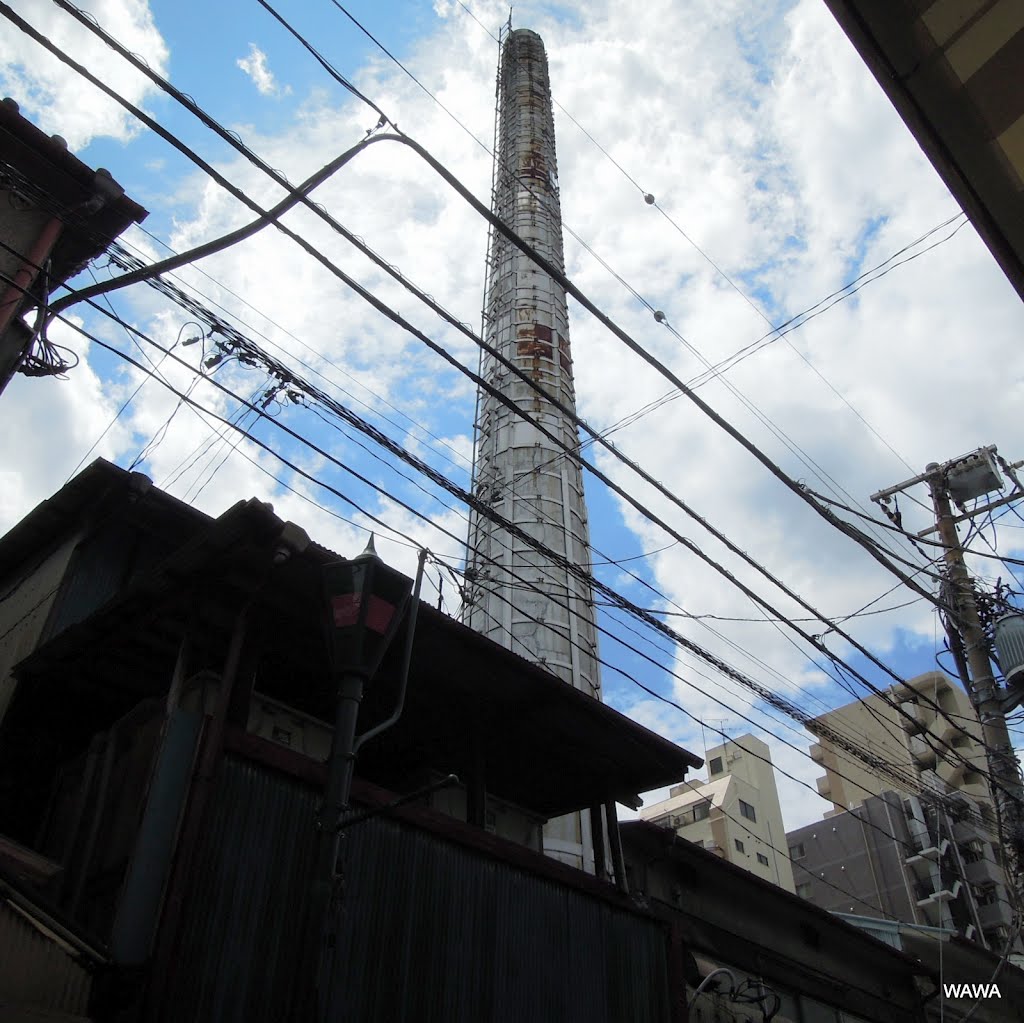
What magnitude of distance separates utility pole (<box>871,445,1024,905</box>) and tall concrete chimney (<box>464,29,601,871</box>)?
7.82 m

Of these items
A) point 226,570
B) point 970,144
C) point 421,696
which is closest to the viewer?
point 970,144

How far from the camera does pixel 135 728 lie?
28.2 feet

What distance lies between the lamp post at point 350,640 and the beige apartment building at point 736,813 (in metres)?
57.3

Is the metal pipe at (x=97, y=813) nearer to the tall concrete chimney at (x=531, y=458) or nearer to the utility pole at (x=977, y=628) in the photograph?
the tall concrete chimney at (x=531, y=458)

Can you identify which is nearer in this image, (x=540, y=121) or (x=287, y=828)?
(x=287, y=828)

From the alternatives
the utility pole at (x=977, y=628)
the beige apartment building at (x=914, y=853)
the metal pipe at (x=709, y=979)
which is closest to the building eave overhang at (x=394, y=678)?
the metal pipe at (x=709, y=979)

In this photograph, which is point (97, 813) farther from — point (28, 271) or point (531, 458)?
point (531, 458)

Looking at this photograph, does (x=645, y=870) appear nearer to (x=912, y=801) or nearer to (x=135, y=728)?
(x=135, y=728)

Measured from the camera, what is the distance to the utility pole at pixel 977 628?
658 inches

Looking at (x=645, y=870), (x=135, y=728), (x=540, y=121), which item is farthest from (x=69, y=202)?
(x=540, y=121)

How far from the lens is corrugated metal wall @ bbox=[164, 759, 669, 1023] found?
23.5 feet

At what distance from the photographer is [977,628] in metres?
18.5

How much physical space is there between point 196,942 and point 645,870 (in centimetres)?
1011

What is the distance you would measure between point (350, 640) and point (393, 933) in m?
3.56
